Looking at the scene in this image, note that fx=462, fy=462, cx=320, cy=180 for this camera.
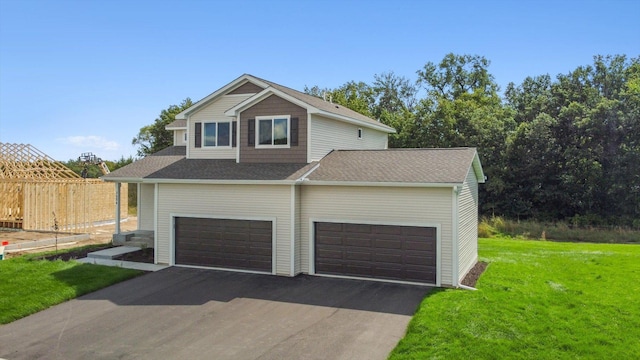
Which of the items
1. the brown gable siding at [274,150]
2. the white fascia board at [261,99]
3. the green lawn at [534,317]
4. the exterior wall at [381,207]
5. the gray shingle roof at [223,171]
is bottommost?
the green lawn at [534,317]

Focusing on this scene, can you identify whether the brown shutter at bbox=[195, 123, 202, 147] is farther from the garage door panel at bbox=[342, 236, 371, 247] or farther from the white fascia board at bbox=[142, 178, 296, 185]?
the garage door panel at bbox=[342, 236, 371, 247]

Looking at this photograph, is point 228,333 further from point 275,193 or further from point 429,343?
point 275,193

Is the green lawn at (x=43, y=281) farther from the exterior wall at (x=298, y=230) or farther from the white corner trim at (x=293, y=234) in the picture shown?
the exterior wall at (x=298, y=230)

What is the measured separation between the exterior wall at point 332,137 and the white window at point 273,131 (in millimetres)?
960

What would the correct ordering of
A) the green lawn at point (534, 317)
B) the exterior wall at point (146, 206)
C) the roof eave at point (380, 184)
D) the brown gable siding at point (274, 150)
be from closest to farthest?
the green lawn at point (534, 317)
the roof eave at point (380, 184)
the brown gable siding at point (274, 150)
the exterior wall at point (146, 206)

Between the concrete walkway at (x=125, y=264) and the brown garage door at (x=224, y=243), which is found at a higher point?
the brown garage door at (x=224, y=243)

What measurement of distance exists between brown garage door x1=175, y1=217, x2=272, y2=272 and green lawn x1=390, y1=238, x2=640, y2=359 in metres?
5.64

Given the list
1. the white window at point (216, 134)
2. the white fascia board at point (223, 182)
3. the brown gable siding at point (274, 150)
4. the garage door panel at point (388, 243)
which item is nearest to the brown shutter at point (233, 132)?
the white window at point (216, 134)

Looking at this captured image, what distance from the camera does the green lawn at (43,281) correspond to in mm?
11648

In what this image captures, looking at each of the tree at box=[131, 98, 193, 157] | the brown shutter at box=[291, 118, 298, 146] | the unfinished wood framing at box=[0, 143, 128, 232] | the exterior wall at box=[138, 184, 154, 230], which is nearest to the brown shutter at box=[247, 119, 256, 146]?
the brown shutter at box=[291, 118, 298, 146]

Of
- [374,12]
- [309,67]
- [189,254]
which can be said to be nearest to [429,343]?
[189,254]

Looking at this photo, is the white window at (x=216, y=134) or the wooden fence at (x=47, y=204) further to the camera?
the wooden fence at (x=47, y=204)

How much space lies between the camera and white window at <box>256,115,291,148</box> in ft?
53.5

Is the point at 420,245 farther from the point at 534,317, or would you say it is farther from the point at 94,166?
the point at 94,166
